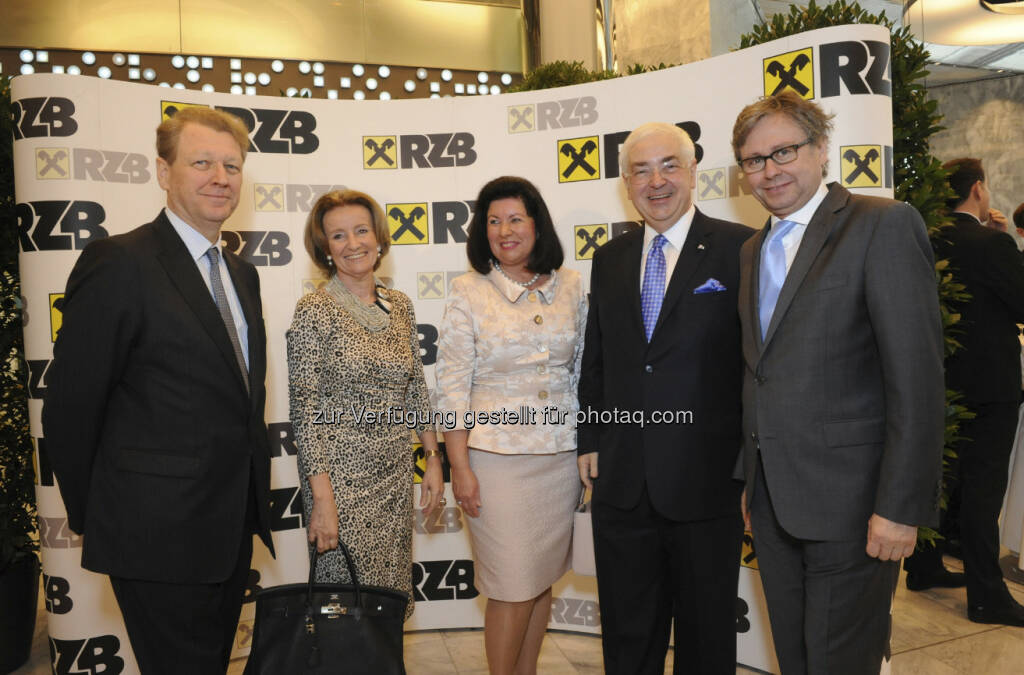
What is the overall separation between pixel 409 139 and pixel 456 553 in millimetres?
2061

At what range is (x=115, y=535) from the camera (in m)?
1.67

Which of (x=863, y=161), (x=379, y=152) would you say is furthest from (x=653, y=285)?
(x=379, y=152)

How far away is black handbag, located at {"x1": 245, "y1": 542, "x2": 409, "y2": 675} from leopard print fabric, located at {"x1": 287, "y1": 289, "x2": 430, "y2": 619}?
0.27 meters

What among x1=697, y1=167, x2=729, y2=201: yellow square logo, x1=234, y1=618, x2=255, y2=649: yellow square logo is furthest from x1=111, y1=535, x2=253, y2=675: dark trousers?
x1=697, y1=167, x2=729, y2=201: yellow square logo

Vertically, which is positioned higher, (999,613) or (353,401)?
(353,401)

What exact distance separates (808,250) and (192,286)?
1.47 metres

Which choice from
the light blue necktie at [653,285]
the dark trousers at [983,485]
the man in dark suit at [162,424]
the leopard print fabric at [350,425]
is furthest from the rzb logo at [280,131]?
the dark trousers at [983,485]

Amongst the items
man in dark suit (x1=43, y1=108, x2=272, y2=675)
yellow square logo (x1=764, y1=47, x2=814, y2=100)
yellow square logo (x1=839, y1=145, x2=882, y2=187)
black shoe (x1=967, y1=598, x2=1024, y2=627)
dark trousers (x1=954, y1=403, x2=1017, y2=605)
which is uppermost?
yellow square logo (x1=764, y1=47, x2=814, y2=100)

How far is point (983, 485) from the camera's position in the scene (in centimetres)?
378

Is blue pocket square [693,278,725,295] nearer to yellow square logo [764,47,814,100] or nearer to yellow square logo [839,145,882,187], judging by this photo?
yellow square logo [839,145,882,187]

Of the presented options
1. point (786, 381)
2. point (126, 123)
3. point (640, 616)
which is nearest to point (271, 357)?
point (126, 123)

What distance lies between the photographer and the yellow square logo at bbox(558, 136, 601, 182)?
3.49 meters

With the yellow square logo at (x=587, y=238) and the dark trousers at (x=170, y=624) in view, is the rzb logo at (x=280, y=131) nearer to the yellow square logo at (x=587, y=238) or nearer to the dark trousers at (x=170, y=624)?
the yellow square logo at (x=587, y=238)

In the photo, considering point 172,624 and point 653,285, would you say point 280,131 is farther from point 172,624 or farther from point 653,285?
point 172,624
